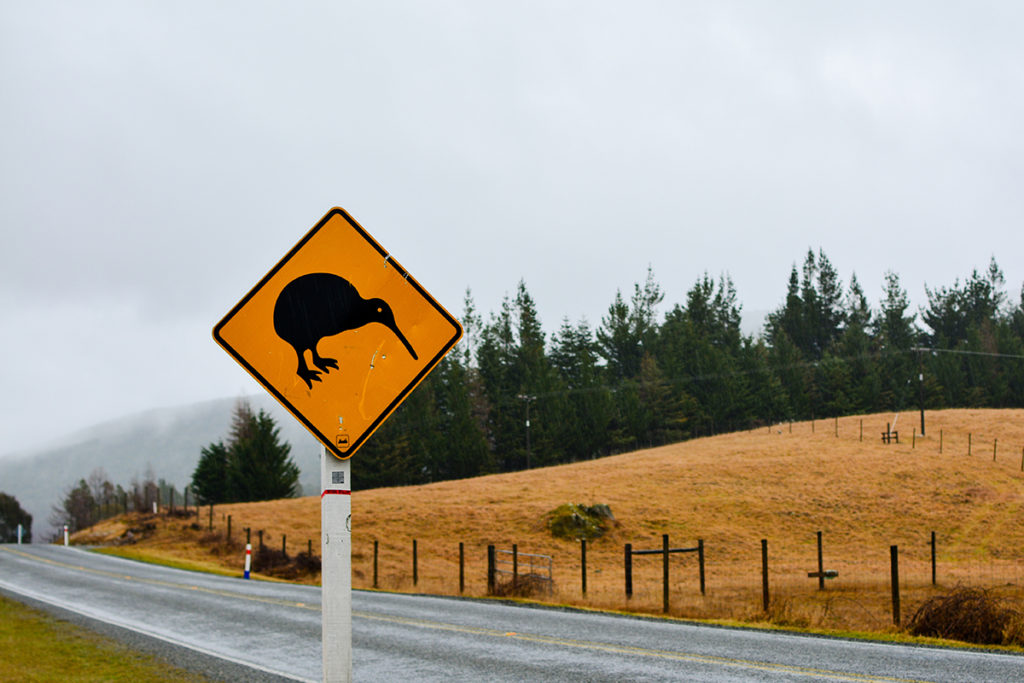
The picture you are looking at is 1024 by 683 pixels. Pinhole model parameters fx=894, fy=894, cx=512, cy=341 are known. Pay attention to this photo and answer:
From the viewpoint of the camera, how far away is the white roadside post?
3.36 m

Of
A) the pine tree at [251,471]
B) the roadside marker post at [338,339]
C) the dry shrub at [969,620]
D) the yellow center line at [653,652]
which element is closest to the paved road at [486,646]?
the yellow center line at [653,652]

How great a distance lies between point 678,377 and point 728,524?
54938mm

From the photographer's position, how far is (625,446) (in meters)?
95.6

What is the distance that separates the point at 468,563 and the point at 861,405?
77.0 m

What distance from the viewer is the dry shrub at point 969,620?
12.3m

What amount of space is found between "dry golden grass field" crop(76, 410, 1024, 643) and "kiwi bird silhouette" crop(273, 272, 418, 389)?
1488cm

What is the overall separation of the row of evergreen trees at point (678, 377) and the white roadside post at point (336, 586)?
80.3 metres

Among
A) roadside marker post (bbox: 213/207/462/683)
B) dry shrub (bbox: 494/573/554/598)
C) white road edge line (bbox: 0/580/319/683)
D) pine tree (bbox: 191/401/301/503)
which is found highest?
roadside marker post (bbox: 213/207/462/683)

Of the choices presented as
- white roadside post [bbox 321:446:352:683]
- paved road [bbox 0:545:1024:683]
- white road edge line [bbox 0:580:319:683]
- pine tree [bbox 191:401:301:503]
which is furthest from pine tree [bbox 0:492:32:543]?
white roadside post [bbox 321:446:352:683]

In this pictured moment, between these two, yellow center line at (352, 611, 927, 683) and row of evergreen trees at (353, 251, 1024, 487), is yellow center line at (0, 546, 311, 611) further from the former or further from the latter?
row of evergreen trees at (353, 251, 1024, 487)

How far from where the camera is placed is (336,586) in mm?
3385

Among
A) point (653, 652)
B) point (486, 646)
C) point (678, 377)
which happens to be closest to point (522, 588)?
point (486, 646)

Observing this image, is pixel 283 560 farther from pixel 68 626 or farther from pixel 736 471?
pixel 736 471

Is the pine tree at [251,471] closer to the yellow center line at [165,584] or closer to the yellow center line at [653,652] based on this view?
the yellow center line at [165,584]
